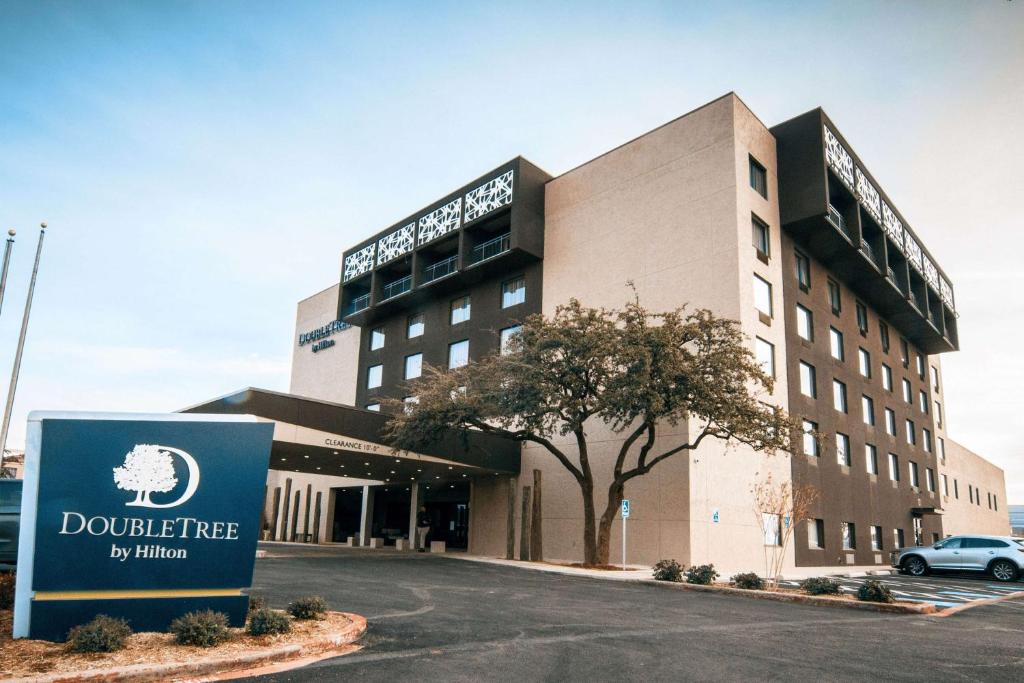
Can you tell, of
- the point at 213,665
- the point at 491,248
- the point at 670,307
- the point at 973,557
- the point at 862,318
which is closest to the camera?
the point at 213,665

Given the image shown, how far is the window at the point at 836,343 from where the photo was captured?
121ft

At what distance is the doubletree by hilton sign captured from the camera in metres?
7.92

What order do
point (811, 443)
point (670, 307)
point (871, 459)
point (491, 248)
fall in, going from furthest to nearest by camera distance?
point (871, 459), point (491, 248), point (811, 443), point (670, 307)

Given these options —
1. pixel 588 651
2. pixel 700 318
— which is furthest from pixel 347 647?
pixel 700 318

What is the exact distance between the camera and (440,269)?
134 ft

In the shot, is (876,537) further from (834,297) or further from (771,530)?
(771,530)

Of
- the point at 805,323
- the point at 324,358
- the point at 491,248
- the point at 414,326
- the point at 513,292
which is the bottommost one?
the point at 805,323

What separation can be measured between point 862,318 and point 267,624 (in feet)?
133

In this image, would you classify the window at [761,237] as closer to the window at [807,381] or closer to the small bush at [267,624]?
the window at [807,381]

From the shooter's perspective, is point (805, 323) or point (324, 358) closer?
point (805, 323)

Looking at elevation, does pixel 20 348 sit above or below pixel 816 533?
above

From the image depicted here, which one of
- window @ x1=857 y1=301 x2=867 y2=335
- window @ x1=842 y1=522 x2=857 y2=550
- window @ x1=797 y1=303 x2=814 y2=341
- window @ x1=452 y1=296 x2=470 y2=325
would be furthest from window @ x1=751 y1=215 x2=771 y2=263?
window @ x1=452 y1=296 x2=470 y2=325

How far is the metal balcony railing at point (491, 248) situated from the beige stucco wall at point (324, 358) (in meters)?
13.7

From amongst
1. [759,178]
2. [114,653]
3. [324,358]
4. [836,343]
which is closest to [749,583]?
[114,653]
